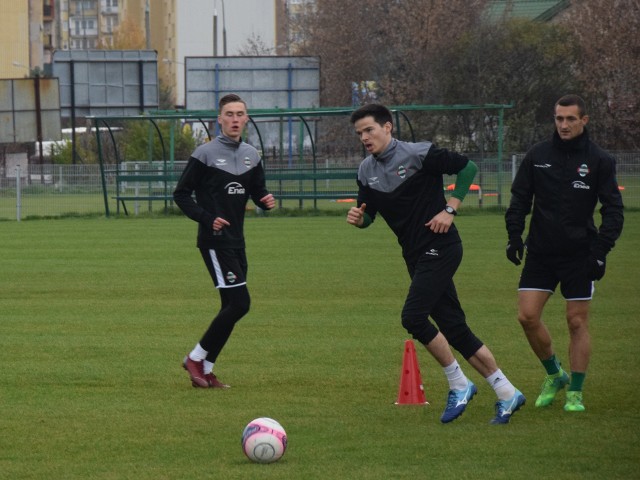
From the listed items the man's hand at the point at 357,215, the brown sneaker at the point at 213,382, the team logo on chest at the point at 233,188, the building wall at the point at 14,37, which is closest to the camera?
the man's hand at the point at 357,215

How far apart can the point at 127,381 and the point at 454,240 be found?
9.62 feet

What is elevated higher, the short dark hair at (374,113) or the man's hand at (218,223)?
the short dark hair at (374,113)

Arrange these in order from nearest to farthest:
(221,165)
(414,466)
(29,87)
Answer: (414,466), (221,165), (29,87)

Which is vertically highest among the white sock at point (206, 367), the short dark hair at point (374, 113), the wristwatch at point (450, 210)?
the short dark hair at point (374, 113)

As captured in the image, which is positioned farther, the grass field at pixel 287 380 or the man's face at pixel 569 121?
the man's face at pixel 569 121

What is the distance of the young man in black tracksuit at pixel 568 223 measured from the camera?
26.3ft

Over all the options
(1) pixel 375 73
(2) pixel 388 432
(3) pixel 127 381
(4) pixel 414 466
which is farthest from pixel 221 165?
(1) pixel 375 73

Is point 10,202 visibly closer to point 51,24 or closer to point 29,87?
point 29,87

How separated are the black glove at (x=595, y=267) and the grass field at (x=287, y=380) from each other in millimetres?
900

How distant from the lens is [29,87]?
41438 mm

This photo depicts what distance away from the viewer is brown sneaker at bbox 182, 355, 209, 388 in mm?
9258

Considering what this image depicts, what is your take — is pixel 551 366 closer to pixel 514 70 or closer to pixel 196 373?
pixel 196 373

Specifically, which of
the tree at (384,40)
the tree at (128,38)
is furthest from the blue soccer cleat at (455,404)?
the tree at (128,38)

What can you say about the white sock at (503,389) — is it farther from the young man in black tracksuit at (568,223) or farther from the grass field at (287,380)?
the young man in black tracksuit at (568,223)
